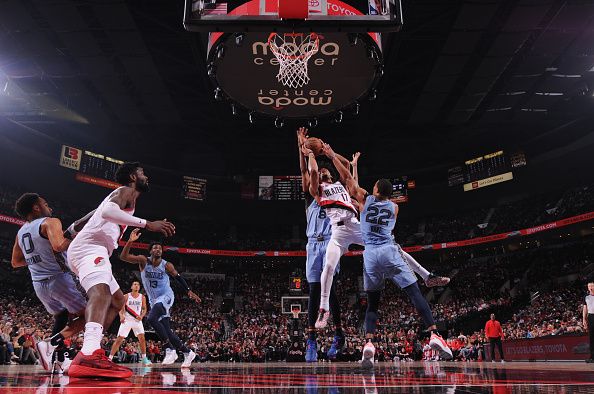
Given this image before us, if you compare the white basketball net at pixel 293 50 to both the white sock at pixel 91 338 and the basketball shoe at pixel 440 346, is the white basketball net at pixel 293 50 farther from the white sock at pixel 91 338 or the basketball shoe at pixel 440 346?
the white sock at pixel 91 338

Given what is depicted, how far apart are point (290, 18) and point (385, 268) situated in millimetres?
3195

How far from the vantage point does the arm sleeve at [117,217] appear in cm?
367

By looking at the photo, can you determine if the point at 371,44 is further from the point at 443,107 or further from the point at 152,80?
the point at 443,107

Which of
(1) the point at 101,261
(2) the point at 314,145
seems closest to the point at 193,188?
(2) the point at 314,145

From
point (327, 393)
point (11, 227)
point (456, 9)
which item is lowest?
point (327, 393)

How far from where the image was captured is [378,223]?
17.5 feet

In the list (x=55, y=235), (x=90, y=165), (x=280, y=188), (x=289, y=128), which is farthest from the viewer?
(x=280, y=188)

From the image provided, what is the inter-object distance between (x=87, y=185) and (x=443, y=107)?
762 inches

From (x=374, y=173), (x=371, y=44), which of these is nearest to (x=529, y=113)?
(x=374, y=173)

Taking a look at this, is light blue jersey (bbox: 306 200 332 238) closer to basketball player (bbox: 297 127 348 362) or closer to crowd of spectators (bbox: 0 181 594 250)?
basketball player (bbox: 297 127 348 362)

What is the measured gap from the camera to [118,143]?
25906 mm

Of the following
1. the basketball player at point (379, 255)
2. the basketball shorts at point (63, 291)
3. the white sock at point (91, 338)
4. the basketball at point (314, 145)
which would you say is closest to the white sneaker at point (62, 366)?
the basketball shorts at point (63, 291)

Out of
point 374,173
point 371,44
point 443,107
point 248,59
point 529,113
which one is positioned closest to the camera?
point 371,44

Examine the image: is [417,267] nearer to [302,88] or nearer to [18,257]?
[18,257]
